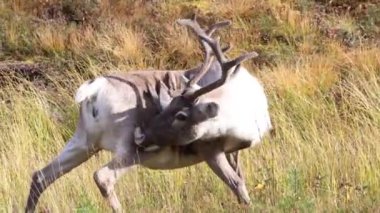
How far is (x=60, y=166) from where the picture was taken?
284 inches

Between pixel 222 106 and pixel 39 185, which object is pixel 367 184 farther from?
pixel 39 185

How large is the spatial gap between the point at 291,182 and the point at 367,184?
0.56 metres

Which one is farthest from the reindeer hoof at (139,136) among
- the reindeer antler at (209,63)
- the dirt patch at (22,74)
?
the dirt patch at (22,74)

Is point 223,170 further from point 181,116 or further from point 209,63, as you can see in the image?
point 209,63

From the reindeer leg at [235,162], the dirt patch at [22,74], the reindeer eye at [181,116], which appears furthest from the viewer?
the dirt patch at [22,74]

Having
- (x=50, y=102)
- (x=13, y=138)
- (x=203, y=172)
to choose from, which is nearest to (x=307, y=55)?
(x=50, y=102)

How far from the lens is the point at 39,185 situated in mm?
7195

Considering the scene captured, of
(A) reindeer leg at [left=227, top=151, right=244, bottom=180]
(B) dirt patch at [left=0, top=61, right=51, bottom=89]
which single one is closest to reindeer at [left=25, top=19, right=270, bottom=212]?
(A) reindeer leg at [left=227, top=151, right=244, bottom=180]

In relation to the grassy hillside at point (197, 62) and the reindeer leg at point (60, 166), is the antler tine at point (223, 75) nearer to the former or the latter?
the grassy hillside at point (197, 62)

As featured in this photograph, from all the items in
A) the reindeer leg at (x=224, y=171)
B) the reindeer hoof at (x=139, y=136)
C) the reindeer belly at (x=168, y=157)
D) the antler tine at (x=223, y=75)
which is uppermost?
the antler tine at (x=223, y=75)

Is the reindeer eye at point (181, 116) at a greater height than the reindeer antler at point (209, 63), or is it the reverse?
the reindeer antler at point (209, 63)

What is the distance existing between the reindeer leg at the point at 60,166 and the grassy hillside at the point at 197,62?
0.53ft

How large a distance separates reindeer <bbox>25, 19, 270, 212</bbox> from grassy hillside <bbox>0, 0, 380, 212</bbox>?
28 centimetres

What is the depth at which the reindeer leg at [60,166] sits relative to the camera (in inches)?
281
